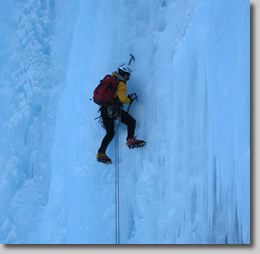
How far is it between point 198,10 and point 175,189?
5.40 ft

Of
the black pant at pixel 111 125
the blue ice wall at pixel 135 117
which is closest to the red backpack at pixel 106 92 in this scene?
the black pant at pixel 111 125

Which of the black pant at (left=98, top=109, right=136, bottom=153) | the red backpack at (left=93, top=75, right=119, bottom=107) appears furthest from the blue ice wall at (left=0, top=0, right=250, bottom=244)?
the red backpack at (left=93, top=75, right=119, bottom=107)

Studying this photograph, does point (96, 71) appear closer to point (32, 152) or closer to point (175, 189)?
point (32, 152)

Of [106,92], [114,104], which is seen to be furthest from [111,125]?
[106,92]

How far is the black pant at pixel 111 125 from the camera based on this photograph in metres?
3.22

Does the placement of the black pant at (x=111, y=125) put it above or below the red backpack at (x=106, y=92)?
below

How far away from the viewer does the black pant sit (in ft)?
10.6

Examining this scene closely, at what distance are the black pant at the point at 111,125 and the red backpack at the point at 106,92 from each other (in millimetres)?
126

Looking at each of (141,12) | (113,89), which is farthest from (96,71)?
(141,12)

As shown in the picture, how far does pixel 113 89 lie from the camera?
3.18 m

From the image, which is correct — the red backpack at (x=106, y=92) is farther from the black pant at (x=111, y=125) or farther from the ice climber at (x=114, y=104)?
the black pant at (x=111, y=125)

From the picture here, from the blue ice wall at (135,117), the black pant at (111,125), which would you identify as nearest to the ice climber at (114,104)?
the black pant at (111,125)

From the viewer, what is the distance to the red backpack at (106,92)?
3152 mm

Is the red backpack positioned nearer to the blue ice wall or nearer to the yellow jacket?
the yellow jacket
